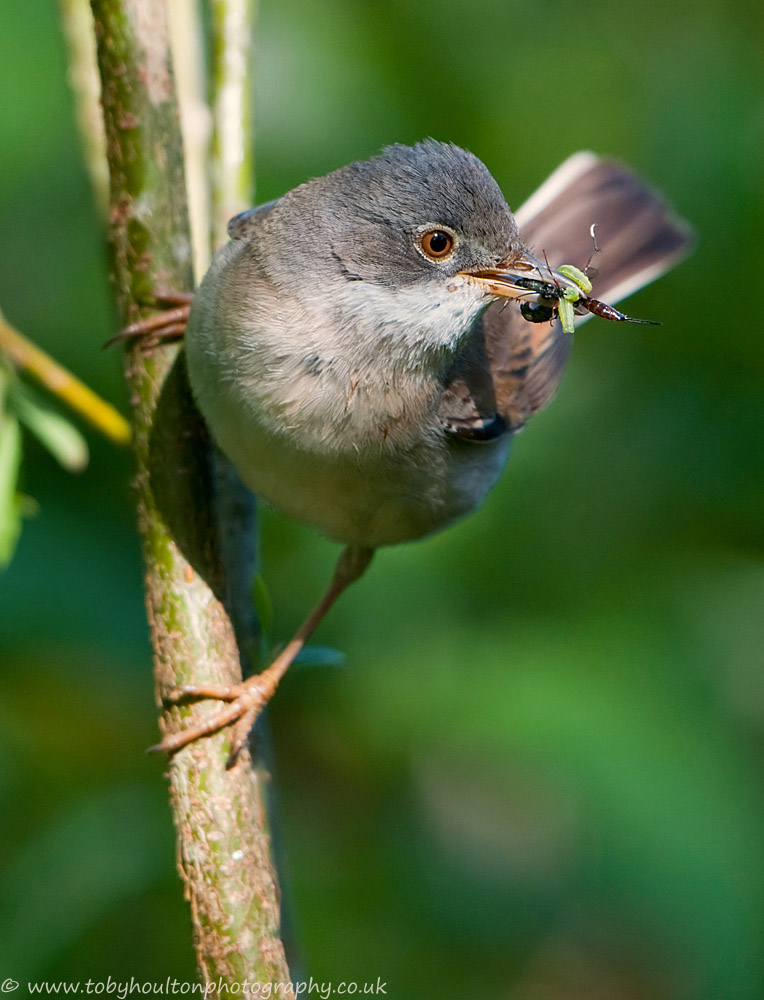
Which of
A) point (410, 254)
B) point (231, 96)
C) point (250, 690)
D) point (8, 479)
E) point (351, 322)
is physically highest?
point (231, 96)

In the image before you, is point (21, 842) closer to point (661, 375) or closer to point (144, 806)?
point (144, 806)

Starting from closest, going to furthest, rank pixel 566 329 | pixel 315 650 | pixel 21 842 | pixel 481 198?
pixel 566 329 → pixel 481 198 → pixel 315 650 → pixel 21 842

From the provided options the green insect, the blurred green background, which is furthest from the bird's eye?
the blurred green background

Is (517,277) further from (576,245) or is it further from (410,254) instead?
(576,245)

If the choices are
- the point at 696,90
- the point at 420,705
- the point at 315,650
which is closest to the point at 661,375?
the point at 696,90

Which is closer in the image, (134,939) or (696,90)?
(134,939)

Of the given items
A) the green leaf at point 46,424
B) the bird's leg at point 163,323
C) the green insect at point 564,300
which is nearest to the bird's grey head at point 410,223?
the green insect at point 564,300

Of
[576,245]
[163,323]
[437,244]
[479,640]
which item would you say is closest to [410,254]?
[437,244]
